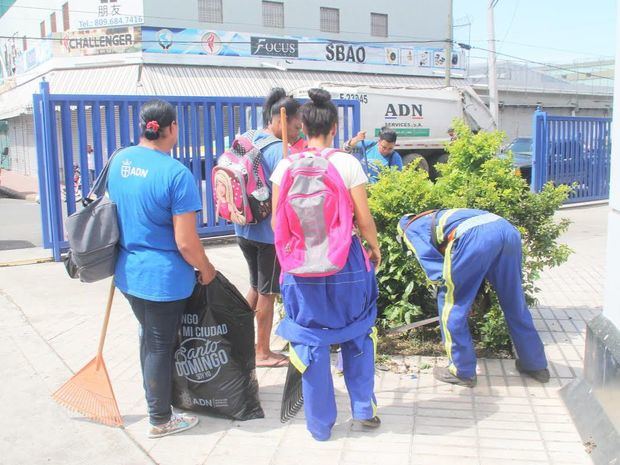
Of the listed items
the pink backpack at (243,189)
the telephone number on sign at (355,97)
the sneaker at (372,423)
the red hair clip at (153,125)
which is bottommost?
the sneaker at (372,423)

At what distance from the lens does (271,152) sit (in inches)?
171

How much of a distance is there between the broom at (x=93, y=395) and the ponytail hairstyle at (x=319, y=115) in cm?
163

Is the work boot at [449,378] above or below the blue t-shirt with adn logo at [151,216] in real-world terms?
below

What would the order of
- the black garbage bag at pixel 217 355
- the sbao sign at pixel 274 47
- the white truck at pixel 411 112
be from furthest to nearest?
the sbao sign at pixel 274 47
the white truck at pixel 411 112
the black garbage bag at pixel 217 355

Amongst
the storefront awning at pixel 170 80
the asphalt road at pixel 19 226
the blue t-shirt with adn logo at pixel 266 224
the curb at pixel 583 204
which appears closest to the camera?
the blue t-shirt with adn logo at pixel 266 224

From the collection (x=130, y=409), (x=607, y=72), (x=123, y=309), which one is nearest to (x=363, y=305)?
(x=130, y=409)

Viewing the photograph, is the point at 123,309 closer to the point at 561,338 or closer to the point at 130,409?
the point at 130,409

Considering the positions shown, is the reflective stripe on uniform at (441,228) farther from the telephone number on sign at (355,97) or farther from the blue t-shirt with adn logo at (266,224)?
the telephone number on sign at (355,97)

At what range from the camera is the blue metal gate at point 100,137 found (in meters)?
7.87

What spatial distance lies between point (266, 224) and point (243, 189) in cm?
29

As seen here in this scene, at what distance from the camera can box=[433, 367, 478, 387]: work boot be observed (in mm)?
4086

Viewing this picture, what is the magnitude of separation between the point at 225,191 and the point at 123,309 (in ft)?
8.09

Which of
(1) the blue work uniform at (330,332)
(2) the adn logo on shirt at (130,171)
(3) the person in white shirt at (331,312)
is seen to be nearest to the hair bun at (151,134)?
(2) the adn logo on shirt at (130,171)

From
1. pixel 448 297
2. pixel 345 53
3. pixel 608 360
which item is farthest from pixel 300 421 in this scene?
pixel 345 53
